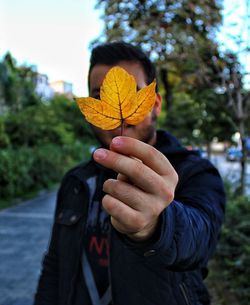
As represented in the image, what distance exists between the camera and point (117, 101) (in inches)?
25.0

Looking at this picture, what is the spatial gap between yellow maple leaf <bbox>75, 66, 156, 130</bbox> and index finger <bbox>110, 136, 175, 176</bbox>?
6 centimetres

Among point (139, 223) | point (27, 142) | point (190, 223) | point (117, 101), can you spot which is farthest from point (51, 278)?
point (27, 142)

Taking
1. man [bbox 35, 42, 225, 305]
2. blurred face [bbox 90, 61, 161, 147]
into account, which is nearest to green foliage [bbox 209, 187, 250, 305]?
man [bbox 35, 42, 225, 305]

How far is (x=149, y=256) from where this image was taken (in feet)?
2.55

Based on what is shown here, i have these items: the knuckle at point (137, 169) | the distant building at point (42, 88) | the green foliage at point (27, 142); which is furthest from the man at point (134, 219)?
the distant building at point (42, 88)

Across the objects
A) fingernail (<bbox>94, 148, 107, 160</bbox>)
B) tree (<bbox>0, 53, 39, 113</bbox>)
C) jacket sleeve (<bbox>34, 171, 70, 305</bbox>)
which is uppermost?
tree (<bbox>0, 53, 39, 113</bbox>)

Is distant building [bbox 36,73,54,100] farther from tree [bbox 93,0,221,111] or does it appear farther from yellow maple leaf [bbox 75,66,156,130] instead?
yellow maple leaf [bbox 75,66,156,130]

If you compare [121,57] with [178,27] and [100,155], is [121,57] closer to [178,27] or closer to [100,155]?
[100,155]

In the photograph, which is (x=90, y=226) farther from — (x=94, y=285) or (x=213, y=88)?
(x=213, y=88)

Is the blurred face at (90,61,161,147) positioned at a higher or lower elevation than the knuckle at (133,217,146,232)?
higher

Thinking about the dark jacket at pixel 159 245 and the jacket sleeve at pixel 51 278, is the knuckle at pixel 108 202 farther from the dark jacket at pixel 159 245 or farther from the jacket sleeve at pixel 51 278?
the jacket sleeve at pixel 51 278

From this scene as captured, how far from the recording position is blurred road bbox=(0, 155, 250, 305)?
4.20 m

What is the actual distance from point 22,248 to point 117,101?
18.4 ft

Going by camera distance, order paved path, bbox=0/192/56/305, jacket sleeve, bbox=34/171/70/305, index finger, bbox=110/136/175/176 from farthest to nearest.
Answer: paved path, bbox=0/192/56/305, jacket sleeve, bbox=34/171/70/305, index finger, bbox=110/136/175/176
